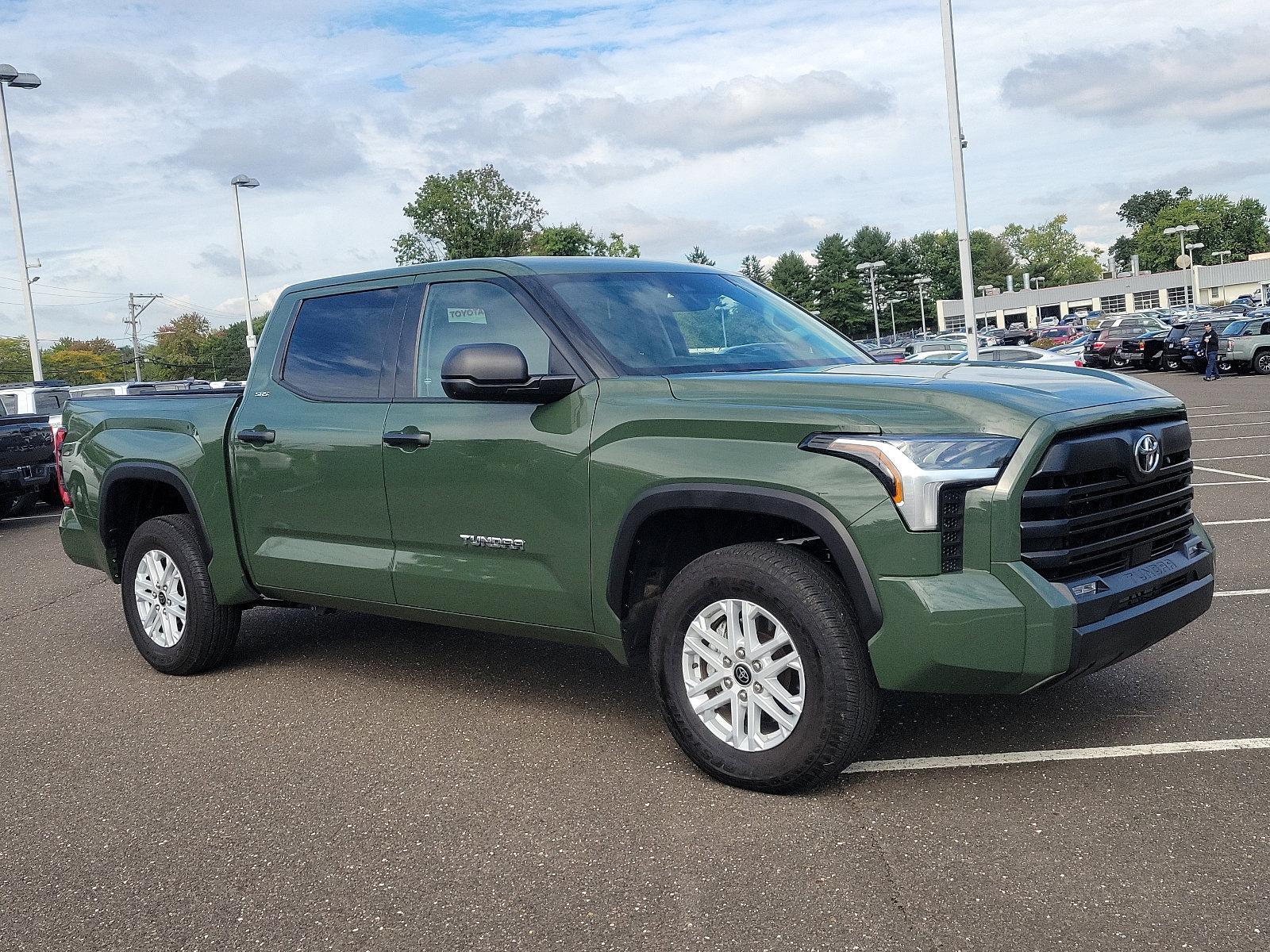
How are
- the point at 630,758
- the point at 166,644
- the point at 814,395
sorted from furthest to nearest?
the point at 166,644
the point at 630,758
the point at 814,395

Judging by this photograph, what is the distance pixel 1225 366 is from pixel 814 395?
3540 cm

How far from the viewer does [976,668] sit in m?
3.65

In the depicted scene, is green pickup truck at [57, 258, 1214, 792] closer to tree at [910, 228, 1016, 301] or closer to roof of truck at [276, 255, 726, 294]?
roof of truck at [276, 255, 726, 294]

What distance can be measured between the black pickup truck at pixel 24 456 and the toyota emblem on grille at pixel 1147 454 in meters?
13.3

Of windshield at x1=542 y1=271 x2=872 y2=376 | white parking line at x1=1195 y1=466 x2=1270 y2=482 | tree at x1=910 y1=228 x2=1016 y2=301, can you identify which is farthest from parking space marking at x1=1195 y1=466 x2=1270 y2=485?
tree at x1=910 y1=228 x2=1016 y2=301

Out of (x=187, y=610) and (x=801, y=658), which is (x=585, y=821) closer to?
(x=801, y=658)

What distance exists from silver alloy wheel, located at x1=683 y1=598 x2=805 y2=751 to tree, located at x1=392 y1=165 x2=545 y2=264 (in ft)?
276

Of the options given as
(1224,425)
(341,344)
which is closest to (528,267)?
(341,344)

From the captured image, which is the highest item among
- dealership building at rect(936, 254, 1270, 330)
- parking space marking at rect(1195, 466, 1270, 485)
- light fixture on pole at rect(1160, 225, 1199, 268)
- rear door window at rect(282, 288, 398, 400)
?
light fixture on pole at rect(1160, 225, 1199, 268)

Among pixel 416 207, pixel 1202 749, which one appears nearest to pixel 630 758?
pixel 1202 749

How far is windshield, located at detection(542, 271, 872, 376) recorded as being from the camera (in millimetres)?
4609

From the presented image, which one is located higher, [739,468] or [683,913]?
[739,468]

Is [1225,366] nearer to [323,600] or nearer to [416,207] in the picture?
[323,600]

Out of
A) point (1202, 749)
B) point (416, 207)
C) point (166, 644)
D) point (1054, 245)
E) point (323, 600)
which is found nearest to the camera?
point (1202, 749)
